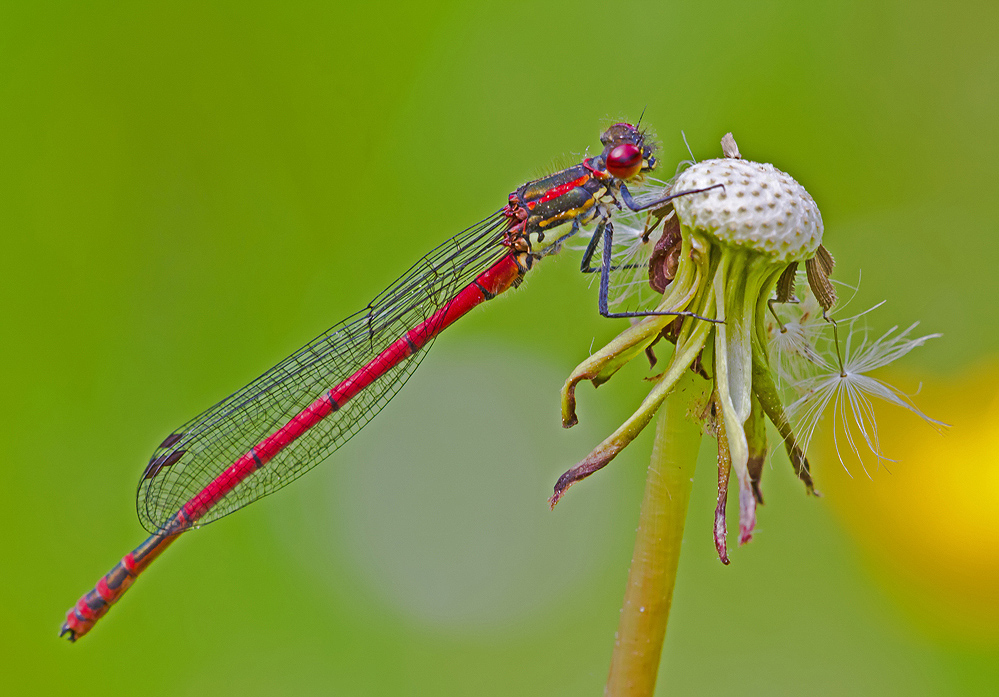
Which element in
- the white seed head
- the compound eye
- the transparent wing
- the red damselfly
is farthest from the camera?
the transparent wing

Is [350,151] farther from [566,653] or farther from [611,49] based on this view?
[566,653]

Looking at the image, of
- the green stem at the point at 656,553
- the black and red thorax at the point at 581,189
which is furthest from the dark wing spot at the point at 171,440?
the green stem at the point at 656,553

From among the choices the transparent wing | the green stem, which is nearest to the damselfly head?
the transparent wing

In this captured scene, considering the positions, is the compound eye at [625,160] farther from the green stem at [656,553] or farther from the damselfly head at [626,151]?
the green stem at [656,553]

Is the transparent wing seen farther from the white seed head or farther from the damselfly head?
the white seed head

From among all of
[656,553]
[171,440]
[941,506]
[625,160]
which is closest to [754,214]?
[656,553]

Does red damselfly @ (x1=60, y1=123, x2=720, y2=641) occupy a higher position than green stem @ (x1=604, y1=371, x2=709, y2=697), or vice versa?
red damselfly @ (x1=60, y1=123, x2=720, y2=641)
